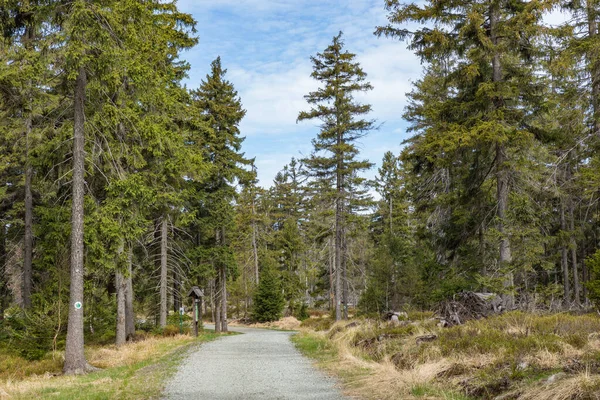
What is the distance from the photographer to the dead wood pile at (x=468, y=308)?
12.6m

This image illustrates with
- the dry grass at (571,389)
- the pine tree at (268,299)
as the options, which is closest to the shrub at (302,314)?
the pine tree at (268,299)

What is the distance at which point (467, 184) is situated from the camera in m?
19.1

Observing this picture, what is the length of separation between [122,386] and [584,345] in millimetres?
8164

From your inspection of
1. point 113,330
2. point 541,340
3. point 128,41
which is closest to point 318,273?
point 113,330

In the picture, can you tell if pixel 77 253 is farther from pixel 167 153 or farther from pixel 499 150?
pixel 499 150

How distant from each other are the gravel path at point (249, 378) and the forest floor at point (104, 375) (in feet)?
1.55

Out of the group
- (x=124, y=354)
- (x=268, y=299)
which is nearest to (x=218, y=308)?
(x=268, y=299)

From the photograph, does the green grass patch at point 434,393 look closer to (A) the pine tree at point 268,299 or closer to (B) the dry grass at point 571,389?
(B) the dry grass at point 571,389

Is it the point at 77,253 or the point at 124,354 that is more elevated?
the point at 77,253

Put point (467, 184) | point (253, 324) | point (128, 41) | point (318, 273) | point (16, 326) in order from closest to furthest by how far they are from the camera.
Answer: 1. point (128, 41)
2. point (16, 326)
3. point (467, 184)
4. point (253, 324)
5. point (318, 273)

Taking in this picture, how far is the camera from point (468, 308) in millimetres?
13242

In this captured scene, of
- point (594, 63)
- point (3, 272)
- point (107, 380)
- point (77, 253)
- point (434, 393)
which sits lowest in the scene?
point (107, 380)

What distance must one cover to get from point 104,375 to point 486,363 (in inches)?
338

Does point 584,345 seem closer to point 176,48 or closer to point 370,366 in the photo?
point 370,366
